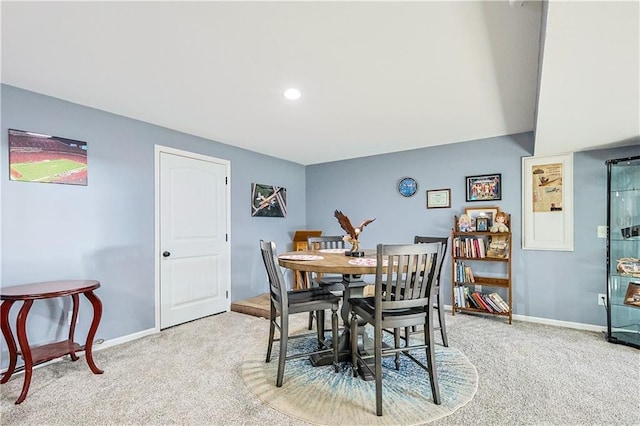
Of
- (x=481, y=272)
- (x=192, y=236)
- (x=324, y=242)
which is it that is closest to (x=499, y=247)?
(x=481, y=272)

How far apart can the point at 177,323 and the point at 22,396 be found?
5.04 feet

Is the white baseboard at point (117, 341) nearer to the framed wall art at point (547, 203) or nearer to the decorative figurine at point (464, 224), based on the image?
the decorative figurine at point (464, 224)

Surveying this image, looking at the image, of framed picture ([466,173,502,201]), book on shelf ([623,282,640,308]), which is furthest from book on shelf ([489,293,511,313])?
framed picture ([466,173,502,201])

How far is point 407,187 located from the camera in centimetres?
441

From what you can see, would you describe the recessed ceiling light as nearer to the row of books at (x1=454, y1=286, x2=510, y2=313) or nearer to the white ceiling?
the white ceiling

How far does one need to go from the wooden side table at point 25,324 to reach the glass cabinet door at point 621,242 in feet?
14.9

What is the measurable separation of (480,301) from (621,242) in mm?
1427

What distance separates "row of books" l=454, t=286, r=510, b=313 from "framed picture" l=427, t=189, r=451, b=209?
1088 mm

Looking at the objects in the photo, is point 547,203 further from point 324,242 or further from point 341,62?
point 341,62

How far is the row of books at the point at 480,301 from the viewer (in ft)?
11.6

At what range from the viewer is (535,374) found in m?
2.26

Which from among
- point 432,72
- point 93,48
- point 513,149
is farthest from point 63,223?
point 513,149

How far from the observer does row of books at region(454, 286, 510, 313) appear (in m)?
3.53

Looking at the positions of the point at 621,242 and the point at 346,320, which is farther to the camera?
the point at 621,242
